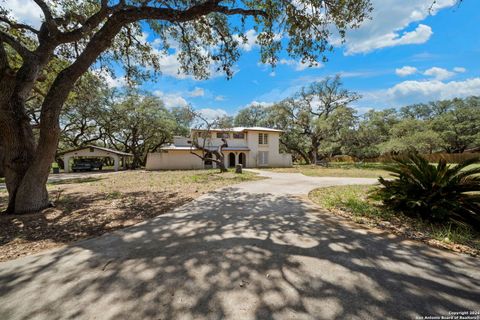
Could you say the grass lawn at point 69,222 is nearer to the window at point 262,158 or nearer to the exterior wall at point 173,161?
the exterior wall at point 173,161

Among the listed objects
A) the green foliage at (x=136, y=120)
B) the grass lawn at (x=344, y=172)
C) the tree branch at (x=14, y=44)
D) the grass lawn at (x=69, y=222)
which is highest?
the green foliage at (x=136, y=120)

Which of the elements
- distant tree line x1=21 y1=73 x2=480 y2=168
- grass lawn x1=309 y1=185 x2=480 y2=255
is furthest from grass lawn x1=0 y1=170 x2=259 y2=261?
distant tree line x1=21 y1=73 x2=480 y2=168

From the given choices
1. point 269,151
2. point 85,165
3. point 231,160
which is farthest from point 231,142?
point 85,165

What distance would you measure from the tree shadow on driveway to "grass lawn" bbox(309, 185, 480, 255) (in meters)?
0.44

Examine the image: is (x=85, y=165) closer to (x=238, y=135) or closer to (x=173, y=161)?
(x=173, y=161)

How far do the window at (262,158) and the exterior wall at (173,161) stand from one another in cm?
747

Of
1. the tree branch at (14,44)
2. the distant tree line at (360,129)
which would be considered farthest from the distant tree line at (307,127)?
the tree branch at (14,44)

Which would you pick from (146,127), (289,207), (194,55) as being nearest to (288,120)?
(146,127)

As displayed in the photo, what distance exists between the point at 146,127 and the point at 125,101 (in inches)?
155

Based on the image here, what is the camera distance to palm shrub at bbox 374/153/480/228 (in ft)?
13.1

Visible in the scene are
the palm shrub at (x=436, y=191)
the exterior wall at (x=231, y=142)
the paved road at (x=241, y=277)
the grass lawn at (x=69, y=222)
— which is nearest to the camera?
the paved road at (x=241, y=277)

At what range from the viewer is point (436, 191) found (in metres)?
4.32

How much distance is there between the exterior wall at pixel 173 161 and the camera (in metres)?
23.9

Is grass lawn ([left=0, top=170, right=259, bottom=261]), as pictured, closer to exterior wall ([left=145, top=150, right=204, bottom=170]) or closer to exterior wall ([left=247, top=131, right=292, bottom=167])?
exterior wall ([left=145, top=150, right=204, bottom=170])
